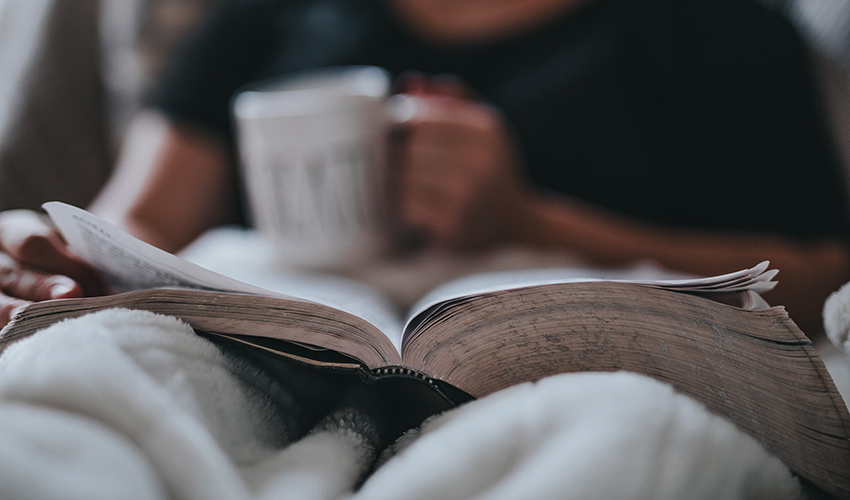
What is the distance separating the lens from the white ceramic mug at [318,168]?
0.52 metres

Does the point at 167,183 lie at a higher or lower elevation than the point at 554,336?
higher

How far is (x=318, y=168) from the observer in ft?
1.72

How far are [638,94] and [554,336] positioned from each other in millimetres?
696

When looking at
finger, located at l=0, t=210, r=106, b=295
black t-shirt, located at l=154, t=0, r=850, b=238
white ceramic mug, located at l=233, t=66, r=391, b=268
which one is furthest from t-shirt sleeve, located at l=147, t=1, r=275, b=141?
finger, located at l=0, t=210, r=106, b=295

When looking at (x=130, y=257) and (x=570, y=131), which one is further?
(x=570, y=131)

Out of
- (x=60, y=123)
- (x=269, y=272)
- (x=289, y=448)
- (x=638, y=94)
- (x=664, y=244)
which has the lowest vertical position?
(x=289, y=448)

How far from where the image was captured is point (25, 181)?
750mm

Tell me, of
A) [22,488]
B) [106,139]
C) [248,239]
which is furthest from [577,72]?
[106,139]

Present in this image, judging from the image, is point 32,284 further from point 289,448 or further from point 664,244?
point 664,244

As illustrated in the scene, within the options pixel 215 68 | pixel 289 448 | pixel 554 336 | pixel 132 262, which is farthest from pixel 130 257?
pixel 215 68

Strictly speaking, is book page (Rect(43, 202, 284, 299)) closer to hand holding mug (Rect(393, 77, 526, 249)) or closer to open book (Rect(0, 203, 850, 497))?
open book (Rect(0, 203, 850, 497))

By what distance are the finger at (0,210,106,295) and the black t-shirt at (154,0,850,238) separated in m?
0.61

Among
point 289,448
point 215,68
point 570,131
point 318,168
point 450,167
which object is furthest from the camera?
point 215,68

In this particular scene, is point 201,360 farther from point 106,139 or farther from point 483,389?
point 106,139
